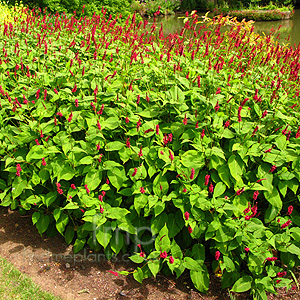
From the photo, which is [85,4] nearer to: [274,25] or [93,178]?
[93,178]

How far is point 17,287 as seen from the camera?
8.45 feet

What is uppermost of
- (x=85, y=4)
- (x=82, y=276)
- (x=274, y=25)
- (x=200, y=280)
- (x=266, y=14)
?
(x=266, y=14)

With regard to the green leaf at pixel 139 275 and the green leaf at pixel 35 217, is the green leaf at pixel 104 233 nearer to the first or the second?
the green leaf at pixel 139 275

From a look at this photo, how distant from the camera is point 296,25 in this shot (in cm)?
2048

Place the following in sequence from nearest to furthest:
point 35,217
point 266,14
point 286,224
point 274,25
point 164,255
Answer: point 286,224 → point 164,255 → point 35,217 → point 274,25 → point 266,14

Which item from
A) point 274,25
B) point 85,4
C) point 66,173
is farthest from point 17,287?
point 274,25

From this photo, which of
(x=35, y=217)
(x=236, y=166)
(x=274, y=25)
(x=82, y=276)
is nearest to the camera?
(x=236, y=166)

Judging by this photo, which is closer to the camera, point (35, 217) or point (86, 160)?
point (86, 160)

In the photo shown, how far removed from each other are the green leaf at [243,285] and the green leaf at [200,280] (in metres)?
0.23

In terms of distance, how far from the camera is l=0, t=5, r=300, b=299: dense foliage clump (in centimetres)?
244

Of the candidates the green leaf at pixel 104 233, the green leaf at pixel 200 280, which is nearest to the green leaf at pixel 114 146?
the green leaf at pixel 104 233

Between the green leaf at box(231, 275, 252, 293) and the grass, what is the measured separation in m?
1.42

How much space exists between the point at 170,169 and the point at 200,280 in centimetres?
93

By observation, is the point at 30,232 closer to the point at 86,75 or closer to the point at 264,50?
the point at 86,75
